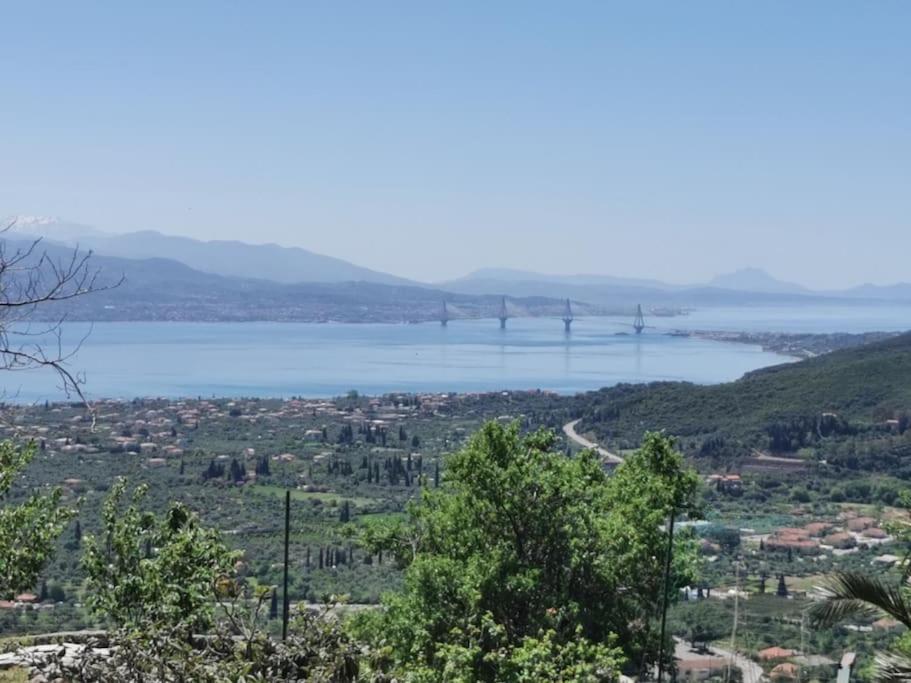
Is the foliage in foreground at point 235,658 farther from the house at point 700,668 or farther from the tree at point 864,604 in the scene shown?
the house at point 700,668

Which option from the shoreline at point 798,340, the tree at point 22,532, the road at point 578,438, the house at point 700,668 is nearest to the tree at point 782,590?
the house at point 700,668

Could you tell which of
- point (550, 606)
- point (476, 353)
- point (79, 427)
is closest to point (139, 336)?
point (476, 353)

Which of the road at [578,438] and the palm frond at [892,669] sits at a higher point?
the palm frond at [892,669]

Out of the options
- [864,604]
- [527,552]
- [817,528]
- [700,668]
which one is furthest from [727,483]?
[864,604]

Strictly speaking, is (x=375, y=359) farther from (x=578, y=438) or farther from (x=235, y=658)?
(x=235, y=658)

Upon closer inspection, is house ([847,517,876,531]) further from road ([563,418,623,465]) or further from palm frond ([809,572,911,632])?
palm frond ([809,572,911,632])

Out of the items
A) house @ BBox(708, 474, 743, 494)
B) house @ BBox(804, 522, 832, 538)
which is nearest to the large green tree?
house @ BBox(804, 522, 832, 538)
